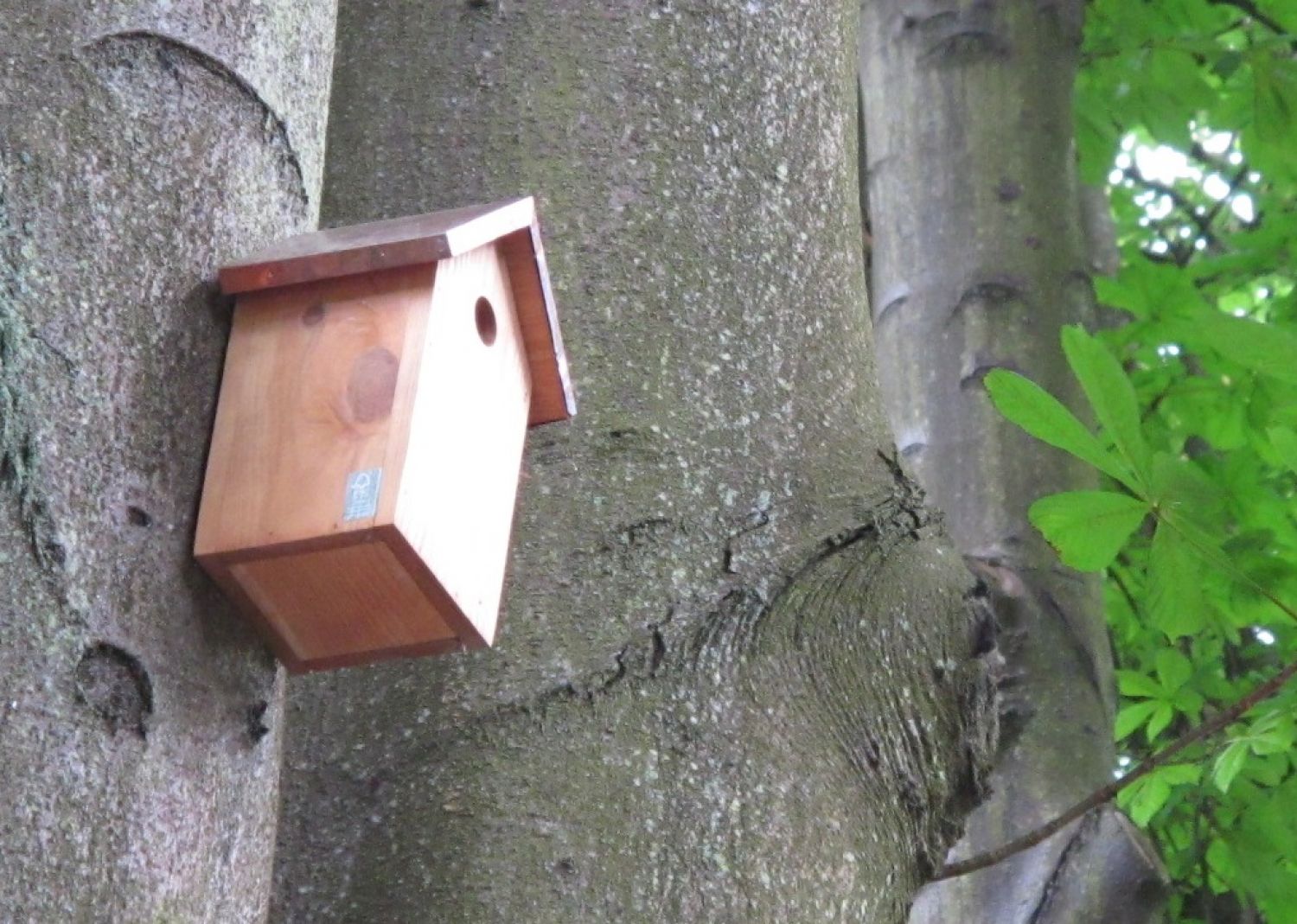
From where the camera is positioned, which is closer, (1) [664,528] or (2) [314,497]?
(2) [314,497]

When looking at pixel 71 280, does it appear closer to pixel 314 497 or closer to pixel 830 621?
pixel 314 497

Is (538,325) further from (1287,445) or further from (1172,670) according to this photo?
(1172,670)

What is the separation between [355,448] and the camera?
93 cm

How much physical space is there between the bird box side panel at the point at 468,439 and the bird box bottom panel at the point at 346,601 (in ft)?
0.04

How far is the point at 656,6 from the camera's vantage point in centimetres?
151

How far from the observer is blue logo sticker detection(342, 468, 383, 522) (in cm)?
91

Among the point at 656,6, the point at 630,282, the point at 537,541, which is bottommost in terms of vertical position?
the point at 537,541

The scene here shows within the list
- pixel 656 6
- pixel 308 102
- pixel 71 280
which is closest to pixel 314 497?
pixel 71 280

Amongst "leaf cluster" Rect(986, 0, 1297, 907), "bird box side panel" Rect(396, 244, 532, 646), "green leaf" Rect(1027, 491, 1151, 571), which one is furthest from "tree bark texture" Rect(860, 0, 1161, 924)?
"bird box side panel" Rect(396, 244, 532, 646)

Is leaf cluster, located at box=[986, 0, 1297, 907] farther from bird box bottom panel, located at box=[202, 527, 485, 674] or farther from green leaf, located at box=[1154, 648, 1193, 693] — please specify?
bird box bottom panel, located at box=[202, 527, 485, 674]

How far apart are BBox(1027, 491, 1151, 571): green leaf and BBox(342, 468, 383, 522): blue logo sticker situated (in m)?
0.72

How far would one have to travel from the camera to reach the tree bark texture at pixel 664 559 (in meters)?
1.22

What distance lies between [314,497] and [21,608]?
0.18 meters

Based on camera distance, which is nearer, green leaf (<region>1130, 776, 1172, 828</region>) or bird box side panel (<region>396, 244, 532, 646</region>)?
bird box side panel (<region>396, 244, 532, 646</region>)
